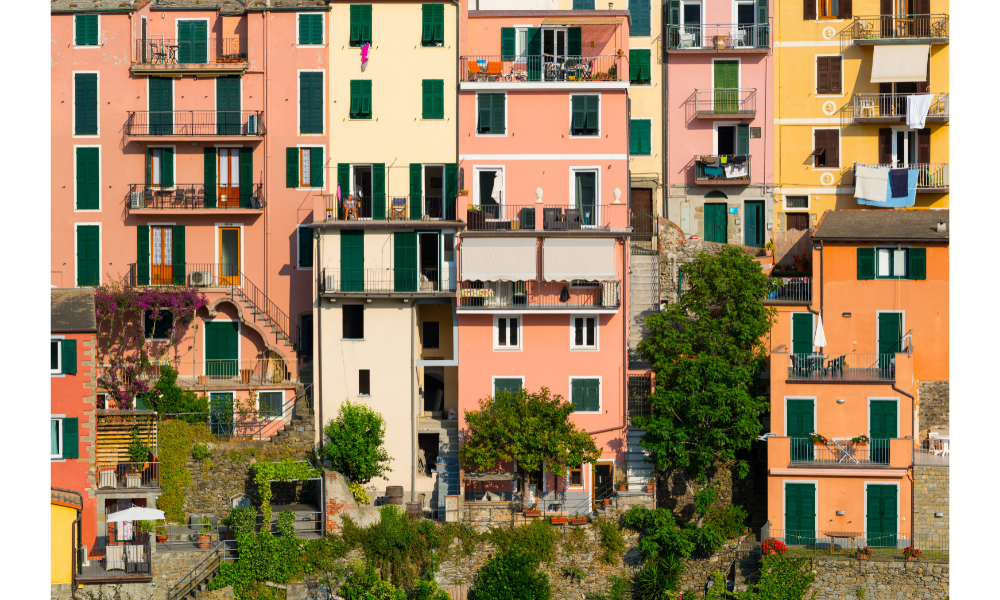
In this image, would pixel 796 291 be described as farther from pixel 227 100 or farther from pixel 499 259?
pixel 227 100

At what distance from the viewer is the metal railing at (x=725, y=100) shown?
5925 centimetres

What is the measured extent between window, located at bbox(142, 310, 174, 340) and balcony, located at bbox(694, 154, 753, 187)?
21.7 m

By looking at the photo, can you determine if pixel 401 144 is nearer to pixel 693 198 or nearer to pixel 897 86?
pixel 693 198

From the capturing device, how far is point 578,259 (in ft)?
171

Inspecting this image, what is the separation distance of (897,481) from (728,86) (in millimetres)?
18746

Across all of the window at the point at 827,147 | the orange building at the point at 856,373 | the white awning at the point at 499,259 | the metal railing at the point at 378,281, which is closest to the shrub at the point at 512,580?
the orange building at the point at 856,373

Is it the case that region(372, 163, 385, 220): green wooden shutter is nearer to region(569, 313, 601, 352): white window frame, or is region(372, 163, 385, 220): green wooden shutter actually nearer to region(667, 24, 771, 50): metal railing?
region(569, 313, 601, 352): white window frame

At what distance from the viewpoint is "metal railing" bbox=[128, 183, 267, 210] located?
184 ft

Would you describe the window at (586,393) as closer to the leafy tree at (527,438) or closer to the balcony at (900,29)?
the leafy tree at (527,438)

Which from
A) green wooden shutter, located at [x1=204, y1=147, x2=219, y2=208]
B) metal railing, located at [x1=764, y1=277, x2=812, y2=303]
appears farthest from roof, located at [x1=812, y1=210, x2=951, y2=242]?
green wooden shutter, located at [x1=204, y1=147, x2=219, y2=208]

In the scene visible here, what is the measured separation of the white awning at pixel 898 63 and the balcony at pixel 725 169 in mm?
6216

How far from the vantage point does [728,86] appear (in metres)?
59.4

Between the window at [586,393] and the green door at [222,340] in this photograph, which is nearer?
the window at [586,393]

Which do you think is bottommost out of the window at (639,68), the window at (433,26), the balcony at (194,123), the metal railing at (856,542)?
the metal railing at (856,542)
